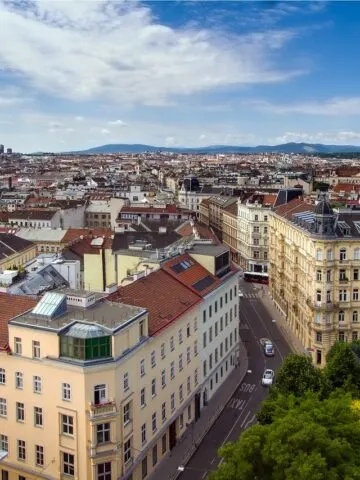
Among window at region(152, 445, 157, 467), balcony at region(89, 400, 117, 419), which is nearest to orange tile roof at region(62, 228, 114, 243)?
window at region(152, 445, 157, 467)

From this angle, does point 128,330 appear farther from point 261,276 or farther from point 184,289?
point 261,276

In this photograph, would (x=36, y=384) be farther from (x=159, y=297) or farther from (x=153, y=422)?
(x=159, y=297)

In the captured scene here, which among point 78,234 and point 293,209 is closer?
point 293,209

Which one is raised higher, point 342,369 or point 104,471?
point 342,369

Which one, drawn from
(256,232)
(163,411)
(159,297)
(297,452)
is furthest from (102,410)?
(256,232)

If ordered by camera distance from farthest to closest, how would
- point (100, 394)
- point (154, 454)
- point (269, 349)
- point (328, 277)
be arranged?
point (269, 349), point (328, 277), point (154, 454), point (100, 394)

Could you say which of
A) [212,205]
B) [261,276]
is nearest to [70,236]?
[261,276]
